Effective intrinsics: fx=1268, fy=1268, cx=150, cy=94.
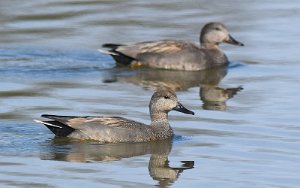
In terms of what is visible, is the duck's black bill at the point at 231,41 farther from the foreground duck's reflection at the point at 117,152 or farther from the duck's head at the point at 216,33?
the foreground duck's reflection at the point at 117,152

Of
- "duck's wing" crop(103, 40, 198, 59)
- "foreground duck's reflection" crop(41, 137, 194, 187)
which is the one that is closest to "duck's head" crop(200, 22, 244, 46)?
"duck's wing" crop(103, 40, 198, 59)

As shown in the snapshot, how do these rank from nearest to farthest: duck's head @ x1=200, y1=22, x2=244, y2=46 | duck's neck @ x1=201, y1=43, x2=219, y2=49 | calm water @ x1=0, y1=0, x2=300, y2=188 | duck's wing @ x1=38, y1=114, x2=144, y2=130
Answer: calm water @ x1=0, y1=0, x2=300, y2=188, duck's wing @ x1=38, y1=114, x2=144, y2=130, duck's head @ x1=200, y1=22, x2=244, y2=46, duck's neck @ x1=201, y1=43, x2=219, y2=49

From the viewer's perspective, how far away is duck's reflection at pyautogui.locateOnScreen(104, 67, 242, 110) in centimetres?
1759

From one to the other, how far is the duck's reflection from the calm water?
22 millimetres

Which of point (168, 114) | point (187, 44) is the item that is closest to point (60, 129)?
point (168, 114)

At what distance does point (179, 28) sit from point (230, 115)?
22.2 feet

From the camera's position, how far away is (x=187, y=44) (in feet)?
66.3

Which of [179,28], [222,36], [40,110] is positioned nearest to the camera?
[40,110]

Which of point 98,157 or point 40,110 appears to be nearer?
point 98,157

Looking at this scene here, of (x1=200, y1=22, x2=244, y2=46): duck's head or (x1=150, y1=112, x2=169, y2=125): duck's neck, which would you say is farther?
(x1=200, y1=22, x2=244, y2=46): duck's head

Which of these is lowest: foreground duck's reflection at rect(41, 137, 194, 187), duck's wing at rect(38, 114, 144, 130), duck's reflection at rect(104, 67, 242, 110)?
foreground duck's reflection at rect(41, 137, 194, 187)

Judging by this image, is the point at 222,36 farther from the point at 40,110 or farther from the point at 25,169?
the point at 25,169

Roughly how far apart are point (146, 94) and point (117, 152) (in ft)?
11.2

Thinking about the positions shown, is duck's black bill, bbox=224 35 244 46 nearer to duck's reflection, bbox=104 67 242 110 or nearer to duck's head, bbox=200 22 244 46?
duck's head, bbox=200 22 244 46
